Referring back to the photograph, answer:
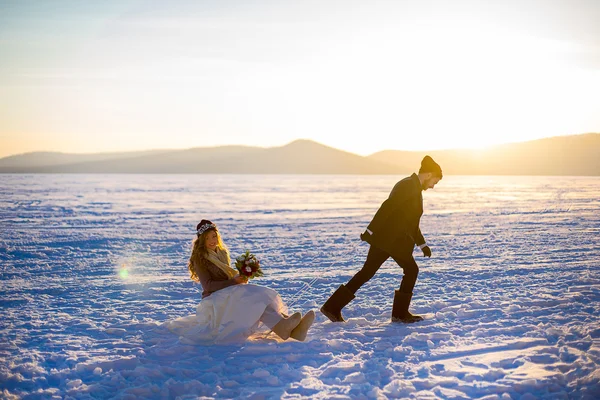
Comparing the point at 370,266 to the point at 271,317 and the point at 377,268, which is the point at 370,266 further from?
the point at 271,317

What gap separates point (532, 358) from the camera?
4887mm

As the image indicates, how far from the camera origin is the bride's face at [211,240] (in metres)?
5.65

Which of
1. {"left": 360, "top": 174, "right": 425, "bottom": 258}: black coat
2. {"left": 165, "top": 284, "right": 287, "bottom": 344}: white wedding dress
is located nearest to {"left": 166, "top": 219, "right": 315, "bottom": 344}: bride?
{"left": 165, "top": 284, "right": 287, "bottom": 344}: white wedding dress

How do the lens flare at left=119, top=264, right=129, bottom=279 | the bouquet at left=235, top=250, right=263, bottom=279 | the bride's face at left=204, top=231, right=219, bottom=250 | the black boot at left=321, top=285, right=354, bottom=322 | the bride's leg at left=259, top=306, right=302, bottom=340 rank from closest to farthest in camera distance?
the bride's leg at left=259, top=306, right=302, bottom=340, the bouquet at left=235, top=250, right=263, bottom=279, the bride's face at left=204, top=231, right=219, bottom=250, the black boot at left=321, top=285, right=354, bottom=322, the lens flare at left=119, top=264, right=129, bottom=279

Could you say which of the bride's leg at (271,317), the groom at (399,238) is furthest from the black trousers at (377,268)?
the bride's leg at (271,317)

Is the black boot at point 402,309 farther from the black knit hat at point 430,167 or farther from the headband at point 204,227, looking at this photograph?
the headband at point 204,227

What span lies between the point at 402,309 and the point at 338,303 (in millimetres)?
724

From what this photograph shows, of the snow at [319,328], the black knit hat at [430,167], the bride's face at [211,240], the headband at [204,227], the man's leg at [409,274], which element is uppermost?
the black knit hat at [430,167]

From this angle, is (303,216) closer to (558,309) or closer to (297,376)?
(558,309)

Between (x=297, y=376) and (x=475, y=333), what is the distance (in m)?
2.15

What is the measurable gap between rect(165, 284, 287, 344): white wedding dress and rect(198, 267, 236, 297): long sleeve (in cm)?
6

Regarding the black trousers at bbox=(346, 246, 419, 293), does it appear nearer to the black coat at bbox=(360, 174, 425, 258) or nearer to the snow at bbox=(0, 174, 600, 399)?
the black coat at bbox=(360, 174, 425, 258)

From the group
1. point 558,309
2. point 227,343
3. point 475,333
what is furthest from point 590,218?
point 227,343

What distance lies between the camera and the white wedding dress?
543 centimetres
